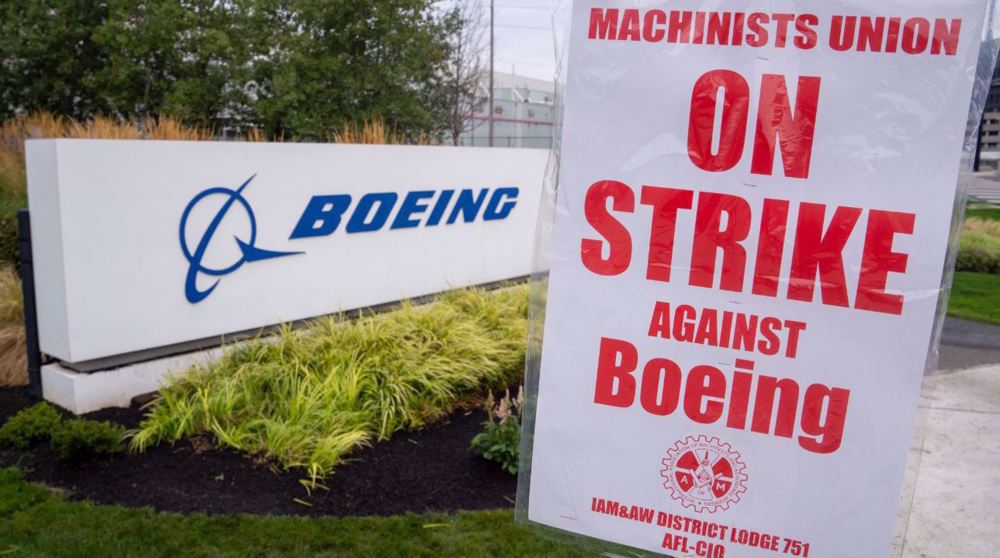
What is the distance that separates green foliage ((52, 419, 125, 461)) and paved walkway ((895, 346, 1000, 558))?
4.29 meters

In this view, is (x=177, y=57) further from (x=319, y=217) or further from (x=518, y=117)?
(x=518, y=117)

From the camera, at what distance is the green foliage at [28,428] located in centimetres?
500

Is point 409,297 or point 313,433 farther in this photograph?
point 409,297

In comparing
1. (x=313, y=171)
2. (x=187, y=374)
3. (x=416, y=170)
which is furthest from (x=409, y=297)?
(x=187, y=374)

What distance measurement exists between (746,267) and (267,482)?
3.49 m

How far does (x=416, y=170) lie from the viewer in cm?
854

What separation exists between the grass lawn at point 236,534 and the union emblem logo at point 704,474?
2.04m

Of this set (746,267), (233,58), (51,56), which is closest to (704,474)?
(746,267)

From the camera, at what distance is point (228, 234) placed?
259 inches

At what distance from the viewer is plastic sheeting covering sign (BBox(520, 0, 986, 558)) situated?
197cm

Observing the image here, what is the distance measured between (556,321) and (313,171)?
5453mm

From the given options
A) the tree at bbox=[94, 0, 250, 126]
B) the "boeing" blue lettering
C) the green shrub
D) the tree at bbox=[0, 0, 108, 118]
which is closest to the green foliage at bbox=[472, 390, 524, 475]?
the "boeing" blue lettering

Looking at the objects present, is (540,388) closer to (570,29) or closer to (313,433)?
(570,29)

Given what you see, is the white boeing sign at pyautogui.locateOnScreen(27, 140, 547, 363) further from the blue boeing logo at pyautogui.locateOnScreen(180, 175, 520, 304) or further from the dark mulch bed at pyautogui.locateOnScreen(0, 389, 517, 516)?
the dark mulch bed at pyautogui.locateOnScreen(0, 389, 517, 516)
